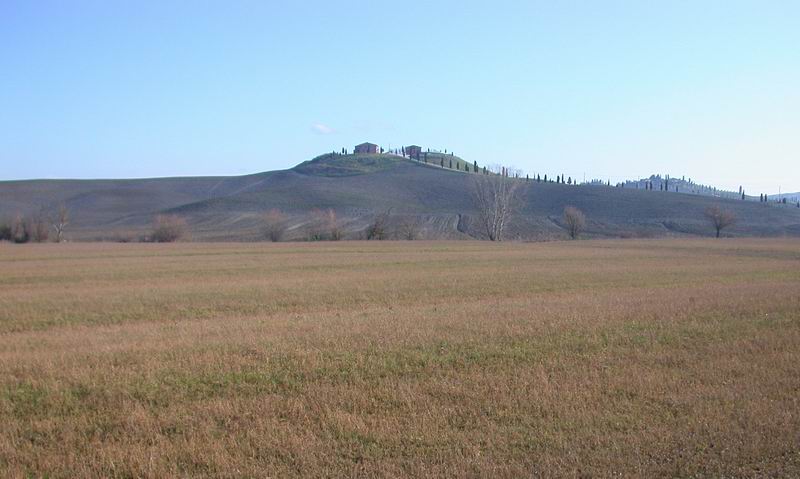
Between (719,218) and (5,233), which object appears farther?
(719,218)

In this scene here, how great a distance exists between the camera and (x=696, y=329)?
45.6 feet

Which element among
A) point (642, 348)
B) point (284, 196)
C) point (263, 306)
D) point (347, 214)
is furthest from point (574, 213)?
point (642, 348)

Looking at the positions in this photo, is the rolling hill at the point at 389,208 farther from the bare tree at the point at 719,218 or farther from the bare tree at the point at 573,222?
the bare tree at the point at 719,218

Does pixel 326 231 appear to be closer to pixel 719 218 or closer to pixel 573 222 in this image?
pixel 573 222

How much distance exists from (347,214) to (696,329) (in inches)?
5079

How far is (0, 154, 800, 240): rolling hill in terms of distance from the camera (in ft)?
405

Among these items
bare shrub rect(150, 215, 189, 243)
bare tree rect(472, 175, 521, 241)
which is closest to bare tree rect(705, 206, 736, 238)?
bare tree rect(472, 175, 521, 241)

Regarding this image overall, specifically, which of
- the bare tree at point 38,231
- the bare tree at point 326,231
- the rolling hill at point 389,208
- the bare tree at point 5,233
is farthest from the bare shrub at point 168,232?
the bare tree at point 5,233

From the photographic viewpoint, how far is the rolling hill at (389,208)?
4855 inches

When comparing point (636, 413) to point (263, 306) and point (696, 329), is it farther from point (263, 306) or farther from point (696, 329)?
point (263, 306)

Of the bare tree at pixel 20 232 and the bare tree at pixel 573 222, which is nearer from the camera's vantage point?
the bare tree at pixel 20 232

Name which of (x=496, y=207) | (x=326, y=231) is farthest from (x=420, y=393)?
(x=496, y=207)

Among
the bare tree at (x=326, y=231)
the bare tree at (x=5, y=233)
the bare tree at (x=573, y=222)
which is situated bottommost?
the bare tree at (x=5, y=233)

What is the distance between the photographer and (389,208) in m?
145
